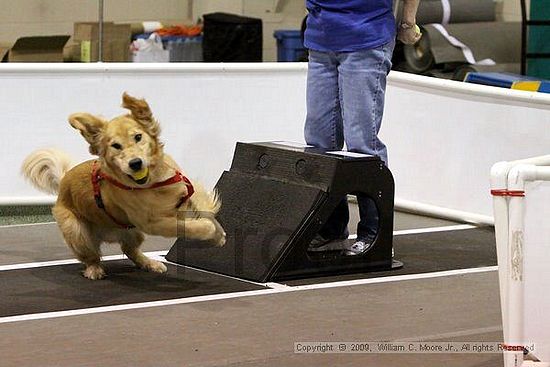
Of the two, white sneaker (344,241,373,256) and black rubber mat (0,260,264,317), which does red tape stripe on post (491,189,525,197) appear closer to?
black rubber mat (0,260,264,317)

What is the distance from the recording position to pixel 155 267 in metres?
5.16

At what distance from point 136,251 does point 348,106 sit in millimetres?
1137

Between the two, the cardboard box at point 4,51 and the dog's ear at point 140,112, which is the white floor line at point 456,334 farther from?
the cardboard box at point 4,51

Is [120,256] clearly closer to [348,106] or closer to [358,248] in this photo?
[358,248]

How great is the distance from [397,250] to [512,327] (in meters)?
2.27

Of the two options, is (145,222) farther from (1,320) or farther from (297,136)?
(297,136)

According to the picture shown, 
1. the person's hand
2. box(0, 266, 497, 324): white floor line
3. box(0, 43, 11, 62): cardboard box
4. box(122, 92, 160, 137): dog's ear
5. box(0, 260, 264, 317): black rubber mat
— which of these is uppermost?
the person's hand

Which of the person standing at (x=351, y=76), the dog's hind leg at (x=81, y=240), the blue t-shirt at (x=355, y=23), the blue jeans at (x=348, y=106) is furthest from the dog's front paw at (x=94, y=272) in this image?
the blue t-shirt at (x=355, y=23)

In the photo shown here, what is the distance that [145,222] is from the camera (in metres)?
4.73

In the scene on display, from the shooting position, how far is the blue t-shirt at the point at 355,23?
16.6ft

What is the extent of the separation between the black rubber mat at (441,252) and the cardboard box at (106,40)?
4.83 m

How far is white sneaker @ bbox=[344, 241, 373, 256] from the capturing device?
521cm

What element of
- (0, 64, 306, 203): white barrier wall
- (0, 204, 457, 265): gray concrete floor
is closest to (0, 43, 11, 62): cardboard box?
(0, 64, 306, 203): white barrier wall

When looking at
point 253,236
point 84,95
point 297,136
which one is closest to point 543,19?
point 297,136
